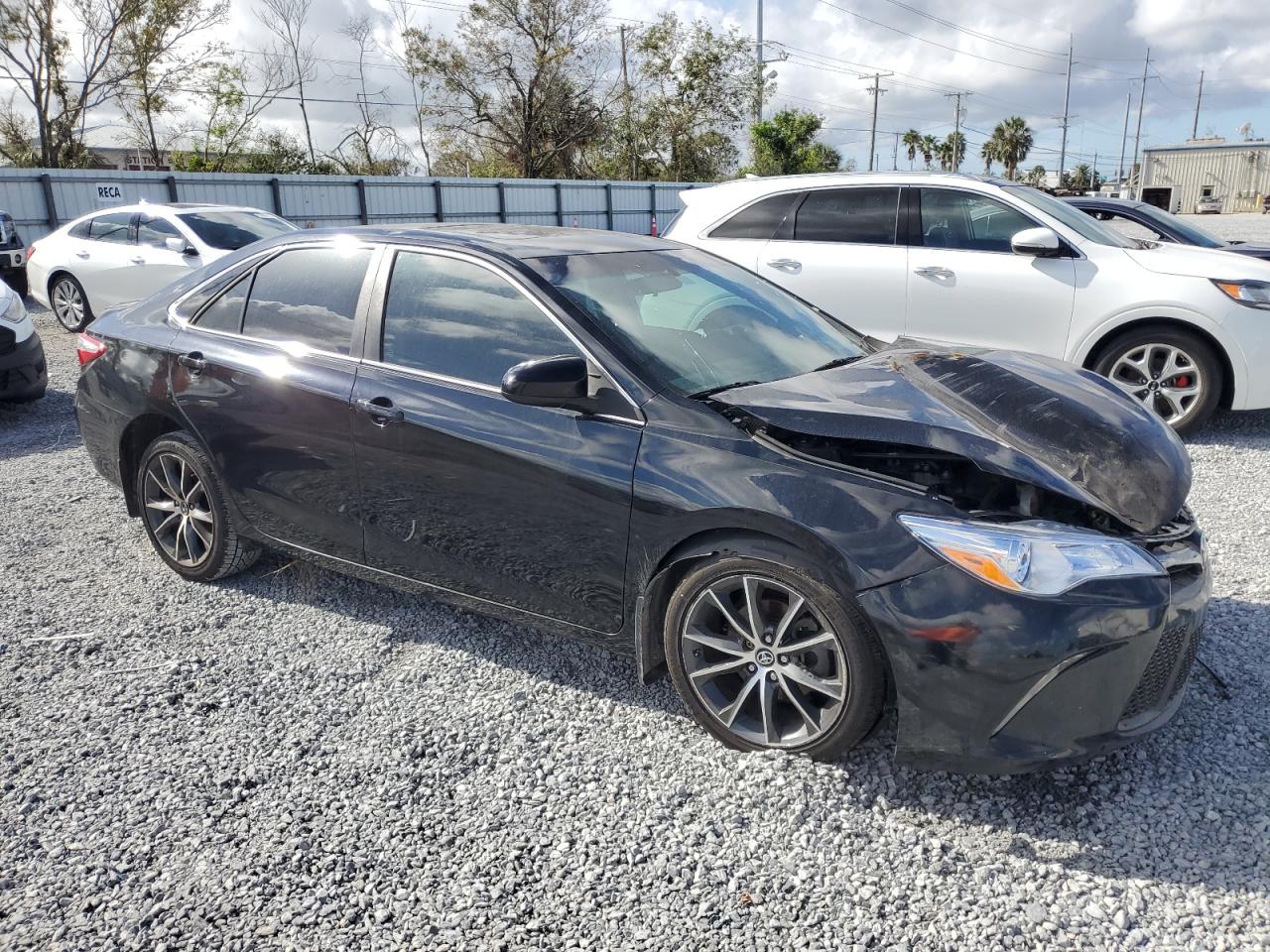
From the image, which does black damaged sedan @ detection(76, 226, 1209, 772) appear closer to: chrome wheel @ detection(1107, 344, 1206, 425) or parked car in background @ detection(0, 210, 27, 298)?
chrome wheel @ detection(1107, 344, 1206, 425)

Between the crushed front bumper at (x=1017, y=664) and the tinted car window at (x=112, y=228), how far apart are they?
11.5m

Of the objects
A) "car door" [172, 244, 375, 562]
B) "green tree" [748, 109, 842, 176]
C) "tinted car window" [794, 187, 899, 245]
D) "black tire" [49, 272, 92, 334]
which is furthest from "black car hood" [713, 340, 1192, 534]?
"green tree" [748, 109, 842, 176]

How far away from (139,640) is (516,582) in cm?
167

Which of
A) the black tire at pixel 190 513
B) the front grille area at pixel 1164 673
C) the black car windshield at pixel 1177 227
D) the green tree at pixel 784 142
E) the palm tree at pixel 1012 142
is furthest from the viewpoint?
the palm tree at pixel 1012 142

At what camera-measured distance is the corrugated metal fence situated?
59.5ft

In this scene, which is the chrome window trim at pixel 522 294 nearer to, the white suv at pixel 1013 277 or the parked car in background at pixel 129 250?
the white suv at pixel 1013 277

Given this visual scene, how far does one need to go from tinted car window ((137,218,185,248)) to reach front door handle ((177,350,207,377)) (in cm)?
782

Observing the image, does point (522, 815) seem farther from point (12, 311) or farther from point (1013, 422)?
point (12, 311)

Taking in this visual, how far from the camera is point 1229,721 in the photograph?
121 inches

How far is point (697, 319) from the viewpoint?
11.8 feet

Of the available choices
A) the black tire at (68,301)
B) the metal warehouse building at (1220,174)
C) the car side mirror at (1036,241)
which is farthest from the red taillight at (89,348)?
the metal warehouse building at (1220,174)

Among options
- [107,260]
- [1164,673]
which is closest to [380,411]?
[1164,673]

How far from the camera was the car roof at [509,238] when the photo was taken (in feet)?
11.8

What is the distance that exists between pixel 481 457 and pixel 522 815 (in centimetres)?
116
